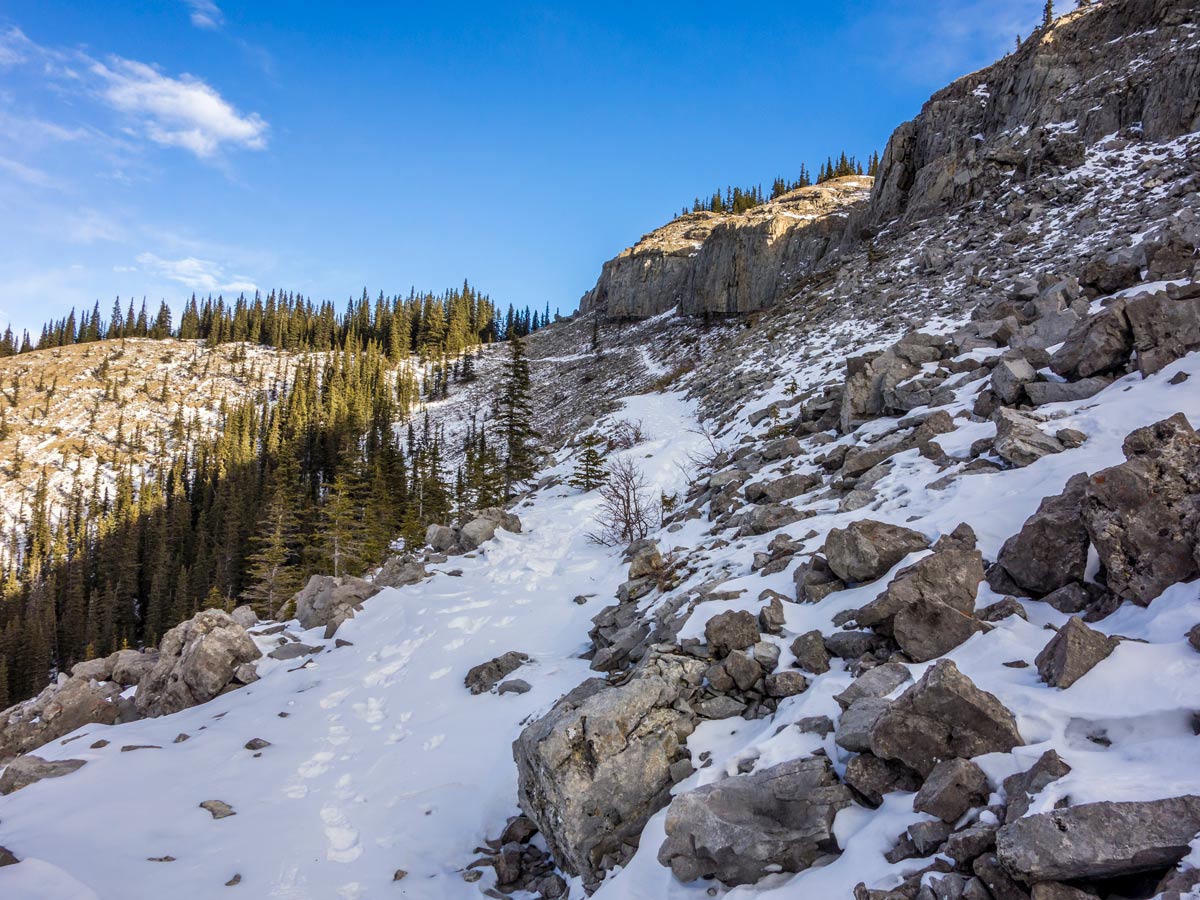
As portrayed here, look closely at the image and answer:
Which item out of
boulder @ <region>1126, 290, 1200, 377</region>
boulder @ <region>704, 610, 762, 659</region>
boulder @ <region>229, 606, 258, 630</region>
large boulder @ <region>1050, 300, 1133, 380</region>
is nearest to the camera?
boulder @ <region>704, 610, 762, 659</region>

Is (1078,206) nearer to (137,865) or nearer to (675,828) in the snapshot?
(675,828)

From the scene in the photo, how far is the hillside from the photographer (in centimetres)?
476

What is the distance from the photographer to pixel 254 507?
69.5m

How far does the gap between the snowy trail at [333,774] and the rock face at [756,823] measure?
13.3 ft

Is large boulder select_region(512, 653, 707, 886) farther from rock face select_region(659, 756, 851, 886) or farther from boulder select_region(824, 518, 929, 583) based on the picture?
boulder select_region(824, 518, 929, 583)

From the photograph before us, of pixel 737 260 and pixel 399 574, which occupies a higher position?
pixel 737 260

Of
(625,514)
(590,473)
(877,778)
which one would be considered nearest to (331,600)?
(625,514)

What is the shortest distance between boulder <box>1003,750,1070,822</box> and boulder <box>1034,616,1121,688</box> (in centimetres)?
104

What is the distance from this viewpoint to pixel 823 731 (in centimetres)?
632

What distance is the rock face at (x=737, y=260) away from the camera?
6969 centimetres

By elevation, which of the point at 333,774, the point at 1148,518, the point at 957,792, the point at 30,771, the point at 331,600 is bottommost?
the point at 333,774

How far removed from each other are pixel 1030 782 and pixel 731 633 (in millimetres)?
4328

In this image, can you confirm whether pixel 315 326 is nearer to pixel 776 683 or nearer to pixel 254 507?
pixel 254 507

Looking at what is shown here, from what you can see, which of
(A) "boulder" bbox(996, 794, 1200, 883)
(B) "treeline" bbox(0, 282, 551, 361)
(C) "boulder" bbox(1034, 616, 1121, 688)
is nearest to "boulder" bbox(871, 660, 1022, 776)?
(C) "boulder" bbox(1034, 616, 1121, 688)
